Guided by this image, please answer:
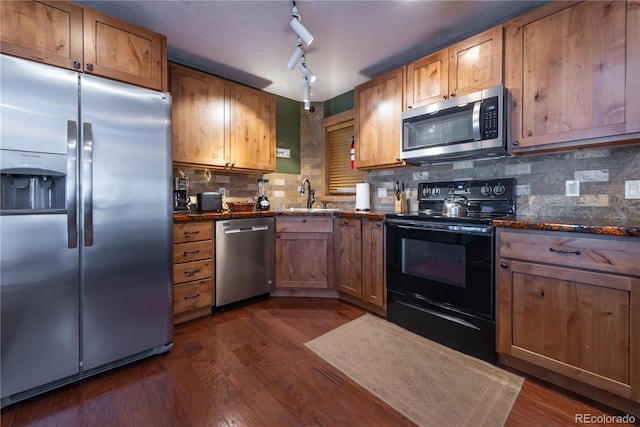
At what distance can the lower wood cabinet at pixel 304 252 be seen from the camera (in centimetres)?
297

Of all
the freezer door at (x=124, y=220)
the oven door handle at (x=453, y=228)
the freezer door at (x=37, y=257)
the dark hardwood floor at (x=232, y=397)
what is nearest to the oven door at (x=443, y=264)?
the oven door handle at (x=453, y=228)

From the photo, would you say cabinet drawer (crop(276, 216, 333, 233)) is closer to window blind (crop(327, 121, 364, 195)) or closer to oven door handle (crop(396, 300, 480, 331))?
window blind (crop(327, 121, 364, 195))

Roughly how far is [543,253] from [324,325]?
65.9 inches

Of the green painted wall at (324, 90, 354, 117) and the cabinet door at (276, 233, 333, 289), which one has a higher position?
the green painted wall at (324, 90, 354, 117)

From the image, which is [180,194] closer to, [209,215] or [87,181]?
[209,215]

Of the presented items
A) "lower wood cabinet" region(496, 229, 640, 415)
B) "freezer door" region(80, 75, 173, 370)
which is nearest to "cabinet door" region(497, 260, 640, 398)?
"lower wood cabinet" region(496, 229, 640, 415)

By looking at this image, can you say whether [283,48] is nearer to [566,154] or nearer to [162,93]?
[162,93]

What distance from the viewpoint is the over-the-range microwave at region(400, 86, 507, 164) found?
194cm

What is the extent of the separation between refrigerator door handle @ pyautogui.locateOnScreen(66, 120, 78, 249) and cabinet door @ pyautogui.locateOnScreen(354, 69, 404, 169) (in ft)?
7.80

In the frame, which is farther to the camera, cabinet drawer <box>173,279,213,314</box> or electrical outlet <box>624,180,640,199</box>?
cabinet drawer <box>173,279,213,314</box>

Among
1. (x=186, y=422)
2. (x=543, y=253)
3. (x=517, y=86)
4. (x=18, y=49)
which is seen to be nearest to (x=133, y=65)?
(x=18, y=49)

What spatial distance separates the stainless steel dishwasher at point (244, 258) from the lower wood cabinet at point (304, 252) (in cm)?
11

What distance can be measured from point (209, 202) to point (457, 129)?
2366mm

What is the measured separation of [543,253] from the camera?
158cm
